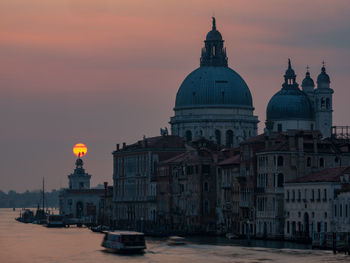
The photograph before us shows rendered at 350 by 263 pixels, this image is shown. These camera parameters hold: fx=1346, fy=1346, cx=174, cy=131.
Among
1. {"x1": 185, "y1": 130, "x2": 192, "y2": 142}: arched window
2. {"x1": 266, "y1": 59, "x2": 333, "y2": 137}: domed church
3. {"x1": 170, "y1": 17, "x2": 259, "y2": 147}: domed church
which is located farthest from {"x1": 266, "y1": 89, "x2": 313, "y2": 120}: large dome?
{"x1": 185, "y1": 130, "x2": 192, "y2": 142}: arched window

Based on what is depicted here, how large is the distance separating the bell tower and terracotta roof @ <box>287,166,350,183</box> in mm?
61945

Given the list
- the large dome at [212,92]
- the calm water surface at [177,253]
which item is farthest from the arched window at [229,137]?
the calm water surface at [177,253]

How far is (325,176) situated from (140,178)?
6338 centimetres

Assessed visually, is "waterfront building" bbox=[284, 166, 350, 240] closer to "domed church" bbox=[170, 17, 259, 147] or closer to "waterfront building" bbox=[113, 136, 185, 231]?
"waterfront building" bbox=[113, 136, 185, 231]

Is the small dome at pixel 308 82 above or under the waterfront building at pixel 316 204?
above

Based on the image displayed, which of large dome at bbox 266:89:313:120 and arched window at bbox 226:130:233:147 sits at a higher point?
large dome at bbox 266:89:313:120

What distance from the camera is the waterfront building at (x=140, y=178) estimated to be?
174875 mm

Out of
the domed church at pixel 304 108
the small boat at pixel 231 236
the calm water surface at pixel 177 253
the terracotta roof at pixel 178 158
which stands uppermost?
the domed church at pixel 304 108

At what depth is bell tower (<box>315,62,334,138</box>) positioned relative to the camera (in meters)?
187

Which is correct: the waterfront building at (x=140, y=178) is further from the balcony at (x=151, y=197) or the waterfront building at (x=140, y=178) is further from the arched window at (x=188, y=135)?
the arched window at (x=188, y=135)

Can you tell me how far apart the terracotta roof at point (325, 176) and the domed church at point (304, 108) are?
6121 centimetres

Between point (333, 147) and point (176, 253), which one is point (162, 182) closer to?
point (333, 147)

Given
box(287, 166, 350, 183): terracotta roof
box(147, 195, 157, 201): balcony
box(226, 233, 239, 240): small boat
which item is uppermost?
box(147, 195, 157, 201): balcony

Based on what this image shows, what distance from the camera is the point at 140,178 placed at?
18138cm
